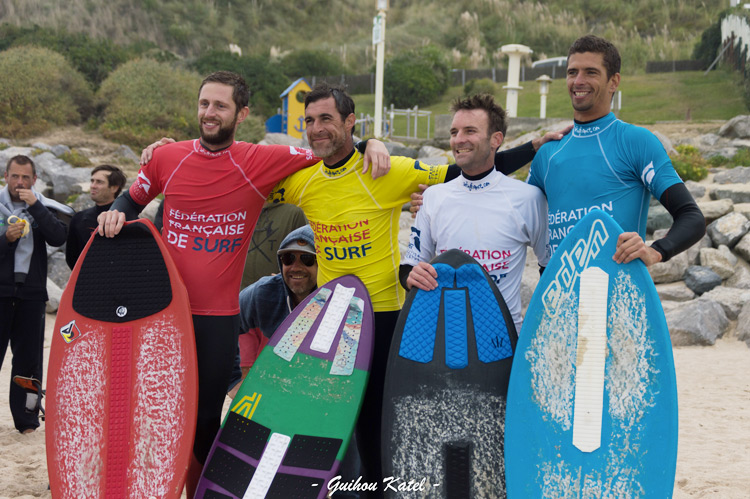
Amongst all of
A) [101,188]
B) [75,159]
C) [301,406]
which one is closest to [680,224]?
[301,406]

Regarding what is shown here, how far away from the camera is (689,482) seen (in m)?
4.00

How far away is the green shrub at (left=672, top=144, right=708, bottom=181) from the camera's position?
1058cm

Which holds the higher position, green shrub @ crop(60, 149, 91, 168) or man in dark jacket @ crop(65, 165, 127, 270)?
man in dark jacket @ crop(65, 165, 127, 270)

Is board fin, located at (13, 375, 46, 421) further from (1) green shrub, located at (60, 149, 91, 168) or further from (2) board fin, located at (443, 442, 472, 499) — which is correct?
(1) green shrub, located at (60, 149, 91, 168)

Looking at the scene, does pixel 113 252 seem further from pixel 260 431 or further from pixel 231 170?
pixel 260 431

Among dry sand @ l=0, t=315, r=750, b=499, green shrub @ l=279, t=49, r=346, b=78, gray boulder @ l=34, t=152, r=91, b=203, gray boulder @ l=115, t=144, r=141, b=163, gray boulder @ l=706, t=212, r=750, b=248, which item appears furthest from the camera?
green shrub @ l=279, t=49, r=346, b=78

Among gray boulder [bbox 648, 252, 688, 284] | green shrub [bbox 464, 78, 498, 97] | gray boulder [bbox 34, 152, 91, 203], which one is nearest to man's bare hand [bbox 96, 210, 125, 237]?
gray boulder [bbox 648, 252, 688, 284]

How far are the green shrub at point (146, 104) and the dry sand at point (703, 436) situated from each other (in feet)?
29.6

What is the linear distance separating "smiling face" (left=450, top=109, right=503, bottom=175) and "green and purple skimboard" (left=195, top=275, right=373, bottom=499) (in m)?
0.71

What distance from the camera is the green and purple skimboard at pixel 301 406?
2865 millimetres

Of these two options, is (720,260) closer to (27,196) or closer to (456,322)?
(456,322)

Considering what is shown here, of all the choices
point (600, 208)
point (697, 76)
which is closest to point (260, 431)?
point (600, 208)

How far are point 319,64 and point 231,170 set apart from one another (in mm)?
28631

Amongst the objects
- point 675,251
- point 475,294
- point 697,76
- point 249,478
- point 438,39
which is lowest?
point 249,478
